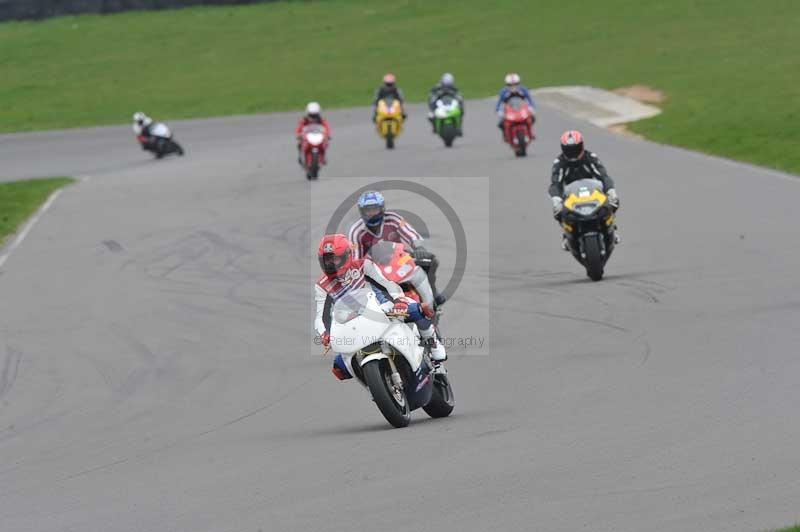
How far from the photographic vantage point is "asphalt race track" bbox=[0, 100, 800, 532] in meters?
7.53

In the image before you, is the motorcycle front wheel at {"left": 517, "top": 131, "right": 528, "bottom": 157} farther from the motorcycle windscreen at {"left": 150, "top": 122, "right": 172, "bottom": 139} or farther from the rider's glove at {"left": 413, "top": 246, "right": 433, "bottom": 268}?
the rider's glove at {"left": 413, "top": 246, "right": 433, "bottom": 268}

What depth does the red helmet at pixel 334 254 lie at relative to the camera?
9.68 m

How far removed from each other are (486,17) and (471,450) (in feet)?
199

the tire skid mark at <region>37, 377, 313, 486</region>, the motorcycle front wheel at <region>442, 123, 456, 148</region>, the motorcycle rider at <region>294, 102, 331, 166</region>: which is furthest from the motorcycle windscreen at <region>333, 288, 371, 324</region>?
the motorcycle front wheel at <region>442, 123, 456, 148</region>

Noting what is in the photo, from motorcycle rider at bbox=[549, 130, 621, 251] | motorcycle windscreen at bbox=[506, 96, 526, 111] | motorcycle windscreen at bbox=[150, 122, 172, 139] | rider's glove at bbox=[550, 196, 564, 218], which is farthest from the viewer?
motorcycle windscreen at bbox=[150, 122, 172, 139]

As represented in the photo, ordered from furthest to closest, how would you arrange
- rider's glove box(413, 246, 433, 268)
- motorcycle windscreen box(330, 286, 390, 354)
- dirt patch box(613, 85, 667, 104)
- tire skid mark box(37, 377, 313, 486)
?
dirt patch box(613, 85, 667, 104) < rider's glove box(413, 246, 433, 268) < motorcycle windscreen box(330, 286, 390, 354) < tire skid mark box(37, 377, 313, 486)

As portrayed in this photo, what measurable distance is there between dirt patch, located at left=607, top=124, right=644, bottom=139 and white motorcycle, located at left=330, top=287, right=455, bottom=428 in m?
24.8

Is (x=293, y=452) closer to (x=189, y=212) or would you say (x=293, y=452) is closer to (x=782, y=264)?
(x=782, y=264)

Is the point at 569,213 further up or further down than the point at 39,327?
further up

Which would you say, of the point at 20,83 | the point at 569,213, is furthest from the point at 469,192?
the point at 20,83

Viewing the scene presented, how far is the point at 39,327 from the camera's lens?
15.8 m

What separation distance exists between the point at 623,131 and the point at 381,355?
1063 inches

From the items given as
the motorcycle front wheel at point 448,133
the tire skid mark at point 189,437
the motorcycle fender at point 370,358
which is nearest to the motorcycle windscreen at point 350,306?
the motorcycle fender at point 370,358

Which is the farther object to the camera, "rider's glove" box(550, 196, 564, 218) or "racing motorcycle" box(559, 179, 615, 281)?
"rider's glove" box(550, 196, 564, 218)
